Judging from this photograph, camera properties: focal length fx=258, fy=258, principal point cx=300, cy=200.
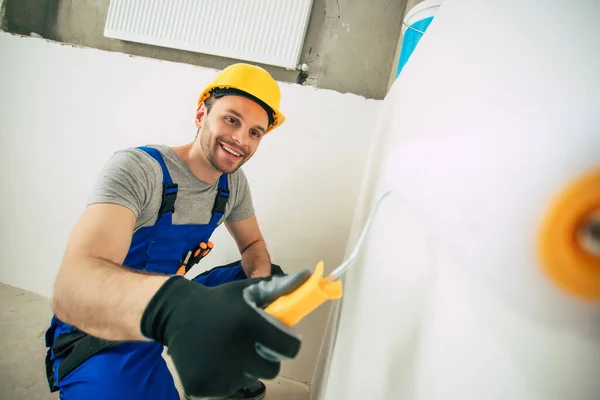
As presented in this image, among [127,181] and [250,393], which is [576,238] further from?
[250,393]

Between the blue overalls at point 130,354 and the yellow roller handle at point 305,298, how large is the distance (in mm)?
577

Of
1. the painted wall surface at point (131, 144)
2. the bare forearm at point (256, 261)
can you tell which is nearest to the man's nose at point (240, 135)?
the painted wall surface at point (131, 144)

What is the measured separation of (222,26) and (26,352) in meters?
1.67

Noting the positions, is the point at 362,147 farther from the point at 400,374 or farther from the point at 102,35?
the point at 102,35

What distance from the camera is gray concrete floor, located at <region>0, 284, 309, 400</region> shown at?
921 millimetres

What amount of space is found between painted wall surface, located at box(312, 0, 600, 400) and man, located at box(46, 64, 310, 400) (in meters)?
0.15

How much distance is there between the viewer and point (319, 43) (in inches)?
52.1

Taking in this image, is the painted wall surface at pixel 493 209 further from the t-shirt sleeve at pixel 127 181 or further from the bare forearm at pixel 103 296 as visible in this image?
the t-shirt sleeve at pixel 127 181

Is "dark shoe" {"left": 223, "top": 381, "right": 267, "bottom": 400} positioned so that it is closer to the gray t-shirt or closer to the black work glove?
the gray t-shirt

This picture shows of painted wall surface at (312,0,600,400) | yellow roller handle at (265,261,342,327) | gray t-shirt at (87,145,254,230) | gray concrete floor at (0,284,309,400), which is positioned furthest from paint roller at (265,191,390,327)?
gray concrete floor at (0,284,309,400)

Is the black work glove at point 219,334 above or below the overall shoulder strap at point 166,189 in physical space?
below

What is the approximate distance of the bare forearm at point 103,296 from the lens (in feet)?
1.18

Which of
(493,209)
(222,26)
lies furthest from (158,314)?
(222,26)

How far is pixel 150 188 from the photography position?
0.70 metres
